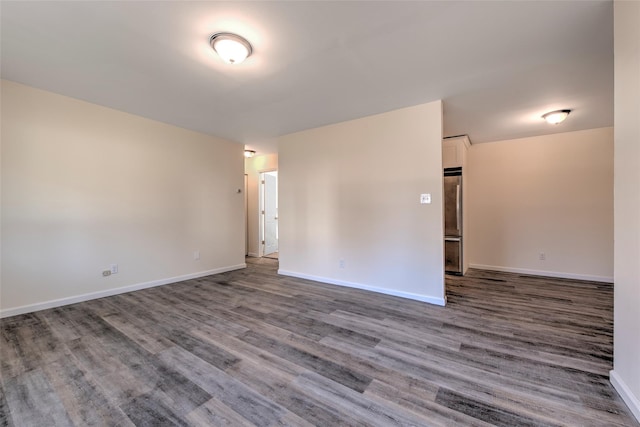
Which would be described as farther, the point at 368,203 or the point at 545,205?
the point at 545,205

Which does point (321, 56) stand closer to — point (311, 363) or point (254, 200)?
point (311, 363)

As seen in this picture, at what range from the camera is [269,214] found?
6.77 m

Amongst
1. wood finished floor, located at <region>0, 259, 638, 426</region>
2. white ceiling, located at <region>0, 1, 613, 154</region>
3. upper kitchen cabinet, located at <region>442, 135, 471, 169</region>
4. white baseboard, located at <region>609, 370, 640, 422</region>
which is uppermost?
white ceiling, located at <region>0, 1, 613, 154</region>

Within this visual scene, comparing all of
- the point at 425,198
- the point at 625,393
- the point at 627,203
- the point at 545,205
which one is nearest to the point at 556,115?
the point at 545,205

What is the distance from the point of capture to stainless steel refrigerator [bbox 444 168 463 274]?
4.55 metres

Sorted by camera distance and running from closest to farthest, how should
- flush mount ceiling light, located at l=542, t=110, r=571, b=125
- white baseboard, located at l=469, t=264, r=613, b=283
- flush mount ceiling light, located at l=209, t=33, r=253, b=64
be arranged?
flush mount ceiling light, located at l=209, t=33, r=253, b=64, flush mount ceiling light, located at l=542, t=110, r=571, b=125, white baseboard, located at l=469, t=264, r=613, b=283

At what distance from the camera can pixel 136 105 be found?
3.27 m

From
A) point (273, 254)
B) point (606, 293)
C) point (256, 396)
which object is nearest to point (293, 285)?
point (256, 396)

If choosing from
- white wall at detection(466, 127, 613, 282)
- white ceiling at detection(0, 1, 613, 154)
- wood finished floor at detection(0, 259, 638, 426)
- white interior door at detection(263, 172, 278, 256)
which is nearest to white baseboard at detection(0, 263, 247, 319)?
wood finished floor at detection(0, 259, 638, 426)

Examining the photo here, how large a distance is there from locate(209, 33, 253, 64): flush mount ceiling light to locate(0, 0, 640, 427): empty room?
19mm

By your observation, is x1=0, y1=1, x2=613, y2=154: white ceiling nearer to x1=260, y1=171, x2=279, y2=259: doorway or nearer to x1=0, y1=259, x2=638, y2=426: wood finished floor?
x1=0, y1=259, x2=638, y2=426: wood finished floor

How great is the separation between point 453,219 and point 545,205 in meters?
1.60

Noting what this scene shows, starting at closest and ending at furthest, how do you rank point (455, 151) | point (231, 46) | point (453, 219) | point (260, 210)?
point (231, 46) → point (455, 151) → point (453, 219) → point (260, 210)

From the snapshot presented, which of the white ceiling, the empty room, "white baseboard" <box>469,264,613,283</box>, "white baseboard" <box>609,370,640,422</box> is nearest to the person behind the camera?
"white baseboard" <box>609,370,640,422</box>
